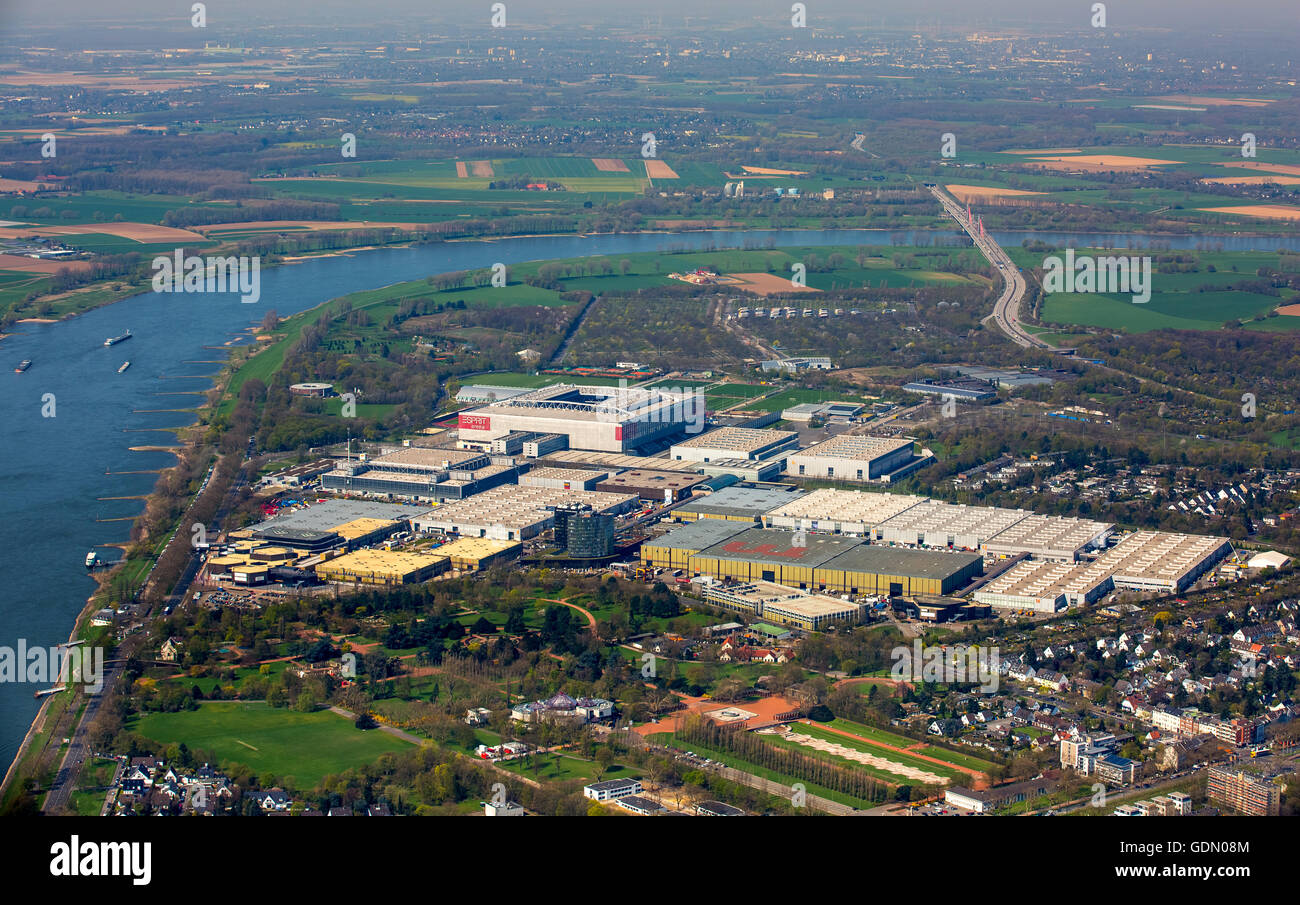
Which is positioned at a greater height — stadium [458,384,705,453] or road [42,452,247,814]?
stadium [458,384,705,453]

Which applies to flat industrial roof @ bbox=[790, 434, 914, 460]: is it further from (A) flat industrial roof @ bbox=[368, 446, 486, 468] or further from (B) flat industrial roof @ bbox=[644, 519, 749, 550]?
(A) flat industrial roof @ bbox=[368, 446, 486, 468]

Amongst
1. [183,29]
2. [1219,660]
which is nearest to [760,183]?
[1219,660]

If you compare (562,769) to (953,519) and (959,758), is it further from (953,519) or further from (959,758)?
(953,519)

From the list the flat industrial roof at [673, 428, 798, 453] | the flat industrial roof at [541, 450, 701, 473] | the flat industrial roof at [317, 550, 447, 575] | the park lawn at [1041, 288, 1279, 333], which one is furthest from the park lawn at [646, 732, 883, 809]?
the park lawn at [1041, 288, 1279, 333]

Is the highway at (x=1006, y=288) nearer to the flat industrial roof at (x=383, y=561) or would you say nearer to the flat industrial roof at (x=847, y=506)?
the flat industrial roof at (x=847, y=506)

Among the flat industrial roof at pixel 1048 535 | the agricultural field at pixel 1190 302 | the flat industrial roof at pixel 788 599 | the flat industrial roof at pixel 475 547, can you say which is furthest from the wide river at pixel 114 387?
the flat industrial roof at pixel 1048 535
